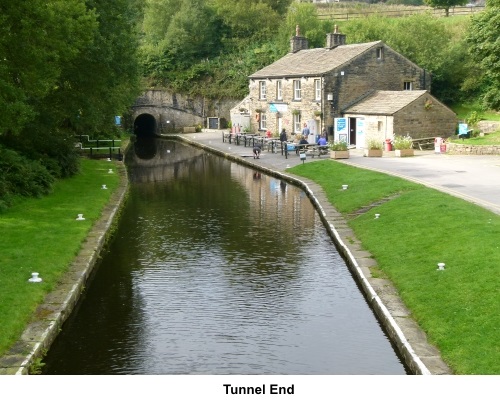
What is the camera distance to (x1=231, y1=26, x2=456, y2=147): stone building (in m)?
49.8

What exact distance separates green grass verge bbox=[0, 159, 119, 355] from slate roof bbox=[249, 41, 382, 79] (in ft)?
74.9

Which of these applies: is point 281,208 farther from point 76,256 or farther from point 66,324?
point 66,324

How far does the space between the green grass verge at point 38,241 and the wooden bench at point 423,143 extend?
20.5m

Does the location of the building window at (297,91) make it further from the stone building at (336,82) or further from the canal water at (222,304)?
the canal water at (222,304)

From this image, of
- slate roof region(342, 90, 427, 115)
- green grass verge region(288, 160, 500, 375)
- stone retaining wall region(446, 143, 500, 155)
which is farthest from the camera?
slate roof region(342, 90, 427, 115)

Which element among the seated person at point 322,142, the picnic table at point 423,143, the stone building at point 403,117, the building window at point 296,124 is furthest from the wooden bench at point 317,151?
the building window at point 296,124

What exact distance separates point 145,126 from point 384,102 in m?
38.4

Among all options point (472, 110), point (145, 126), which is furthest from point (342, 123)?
point (145, 126)

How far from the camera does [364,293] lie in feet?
56.1

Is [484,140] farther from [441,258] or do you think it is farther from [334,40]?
[441,258]

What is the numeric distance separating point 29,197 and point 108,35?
31.4ft

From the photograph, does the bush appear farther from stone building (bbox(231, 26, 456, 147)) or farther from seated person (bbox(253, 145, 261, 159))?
stone building (bbox(231, 26, 456, 147))

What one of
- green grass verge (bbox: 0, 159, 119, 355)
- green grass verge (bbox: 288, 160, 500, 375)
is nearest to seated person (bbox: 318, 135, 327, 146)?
green grass verge (bbox: 288, 160, 500, 375)

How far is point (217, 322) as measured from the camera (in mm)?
15211
